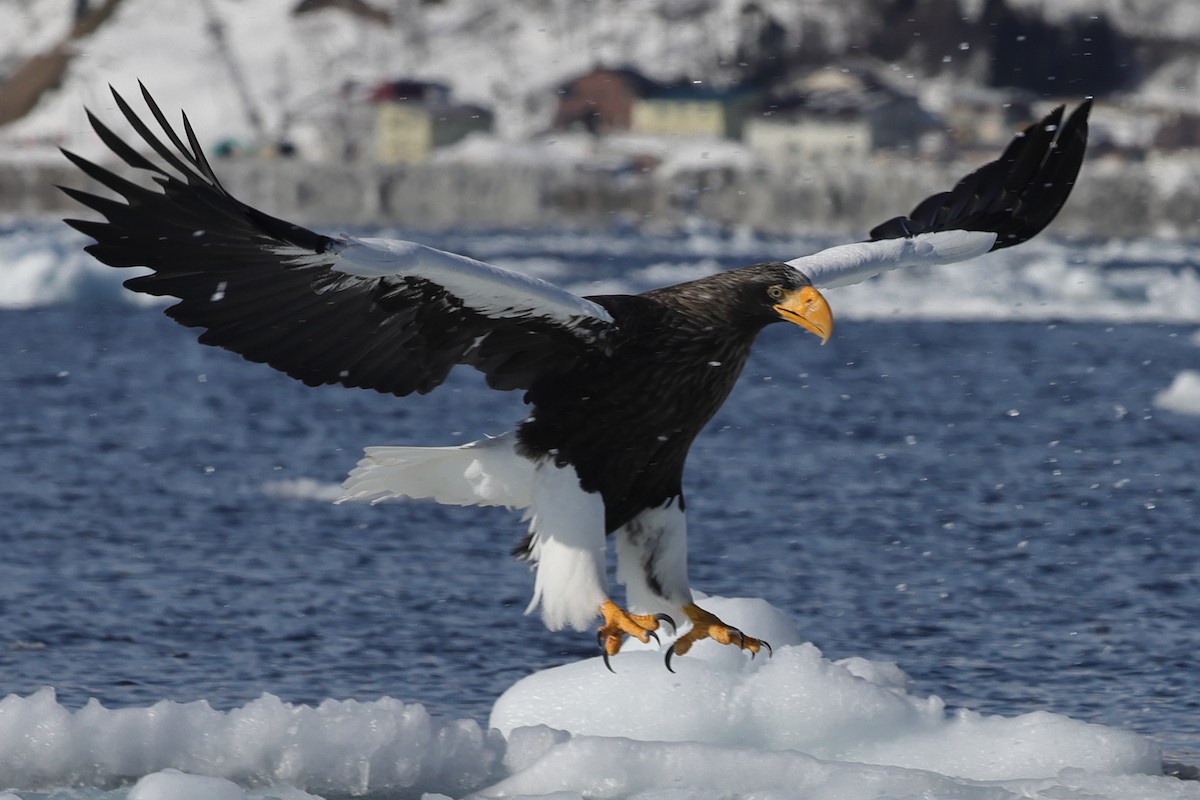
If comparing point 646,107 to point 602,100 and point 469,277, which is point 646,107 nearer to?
point 602,100

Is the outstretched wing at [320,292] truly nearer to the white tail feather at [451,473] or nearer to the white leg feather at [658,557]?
the white tail feather at [451,473]

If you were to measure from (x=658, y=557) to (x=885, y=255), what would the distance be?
1231 mm

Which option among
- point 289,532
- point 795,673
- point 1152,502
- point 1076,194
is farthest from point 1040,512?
point 1076,194

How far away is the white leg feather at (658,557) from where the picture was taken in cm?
554

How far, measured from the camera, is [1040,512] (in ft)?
31.7

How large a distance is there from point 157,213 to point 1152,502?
6.64 metres

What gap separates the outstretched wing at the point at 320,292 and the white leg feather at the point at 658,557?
0.57 m

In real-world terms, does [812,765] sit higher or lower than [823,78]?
lower

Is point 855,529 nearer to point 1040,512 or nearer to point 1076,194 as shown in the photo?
point 1040,512

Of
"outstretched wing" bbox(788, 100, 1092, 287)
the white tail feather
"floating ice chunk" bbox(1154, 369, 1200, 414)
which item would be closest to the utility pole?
"floating ice chunk" bbox(1154, 369, 1200, 414)

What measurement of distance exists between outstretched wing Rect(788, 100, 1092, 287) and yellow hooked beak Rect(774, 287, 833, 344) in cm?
105

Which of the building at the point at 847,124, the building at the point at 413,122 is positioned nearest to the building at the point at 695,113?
the building at the point at 847,124

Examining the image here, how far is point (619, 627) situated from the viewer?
519 cm

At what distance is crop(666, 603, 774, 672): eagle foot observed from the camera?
17.8ft
